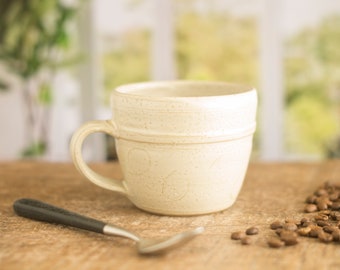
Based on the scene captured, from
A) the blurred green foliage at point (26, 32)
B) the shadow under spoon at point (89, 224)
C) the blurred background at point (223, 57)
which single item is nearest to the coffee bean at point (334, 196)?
the shadow under spoon at point (89, 224)

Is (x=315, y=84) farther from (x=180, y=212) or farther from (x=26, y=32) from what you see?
(x=180, y=212)

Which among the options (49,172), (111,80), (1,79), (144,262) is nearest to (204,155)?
(144,262)

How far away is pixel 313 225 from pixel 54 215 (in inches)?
11.0

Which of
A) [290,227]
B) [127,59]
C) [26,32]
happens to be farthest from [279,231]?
[127,59]

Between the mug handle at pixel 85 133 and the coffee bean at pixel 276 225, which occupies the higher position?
→ the mug handle at pixel 85 133

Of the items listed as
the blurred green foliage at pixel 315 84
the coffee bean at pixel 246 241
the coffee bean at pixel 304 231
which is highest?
the coffee bean at pixel 246 241

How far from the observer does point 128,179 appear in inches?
29.7

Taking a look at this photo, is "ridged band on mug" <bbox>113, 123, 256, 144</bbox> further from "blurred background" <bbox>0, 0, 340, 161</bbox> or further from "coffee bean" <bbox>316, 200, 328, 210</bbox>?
"blurred background" <bbox>0, 0, 340, 161</bbox>

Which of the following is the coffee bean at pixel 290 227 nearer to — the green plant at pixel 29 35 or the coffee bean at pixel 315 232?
the coffee bean at pixel 315 232

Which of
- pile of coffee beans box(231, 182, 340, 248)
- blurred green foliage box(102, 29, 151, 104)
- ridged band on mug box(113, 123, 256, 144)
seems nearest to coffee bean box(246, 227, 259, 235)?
pile of coffee beans box(231, 182, 340, 248)

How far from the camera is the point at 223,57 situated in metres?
3.39

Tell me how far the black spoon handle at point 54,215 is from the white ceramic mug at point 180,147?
69mm

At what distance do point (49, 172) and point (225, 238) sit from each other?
1.36ft

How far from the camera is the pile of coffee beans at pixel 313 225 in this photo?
63cm
